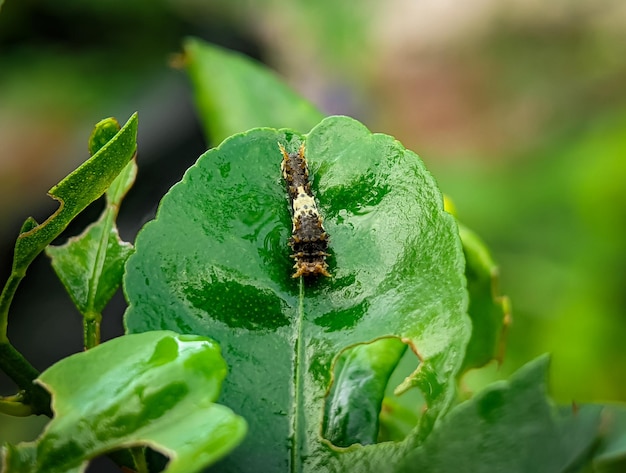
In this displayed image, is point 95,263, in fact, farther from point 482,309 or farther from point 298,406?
point 482,309

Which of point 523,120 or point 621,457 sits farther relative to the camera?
point 523,120

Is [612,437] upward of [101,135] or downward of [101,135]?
downward

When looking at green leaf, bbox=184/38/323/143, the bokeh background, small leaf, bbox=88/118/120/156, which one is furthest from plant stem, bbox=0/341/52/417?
the bokeh background

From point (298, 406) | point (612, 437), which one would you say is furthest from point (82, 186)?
point (612, 437)

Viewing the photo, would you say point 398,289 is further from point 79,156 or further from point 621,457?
point 79,156

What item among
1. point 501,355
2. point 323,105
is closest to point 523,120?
point 323,105

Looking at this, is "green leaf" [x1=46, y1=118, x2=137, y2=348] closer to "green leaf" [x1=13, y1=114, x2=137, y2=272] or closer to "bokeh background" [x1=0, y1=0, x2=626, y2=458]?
"green leaf" [x1=13, y1=114, x2=137, y2=272]
